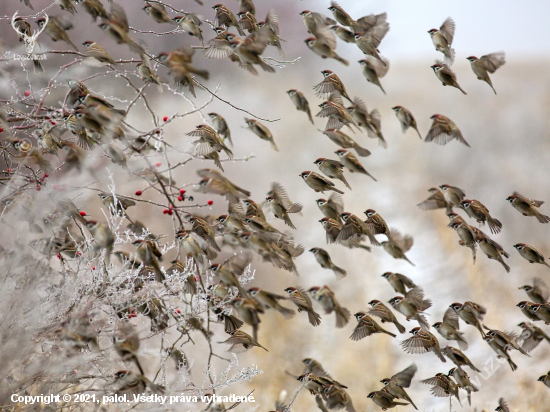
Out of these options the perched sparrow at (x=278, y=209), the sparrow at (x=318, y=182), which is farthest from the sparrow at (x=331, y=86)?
the perched sparrow at (x=278, y=209)

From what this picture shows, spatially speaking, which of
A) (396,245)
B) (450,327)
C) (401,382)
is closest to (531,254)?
(450,327)

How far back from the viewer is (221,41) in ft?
6.15

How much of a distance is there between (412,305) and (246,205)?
2.46ft

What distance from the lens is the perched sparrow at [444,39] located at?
2.29 meters

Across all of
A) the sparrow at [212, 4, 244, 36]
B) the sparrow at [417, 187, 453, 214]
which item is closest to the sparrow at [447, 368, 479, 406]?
the sparrow at [417, 187, 453, 214]

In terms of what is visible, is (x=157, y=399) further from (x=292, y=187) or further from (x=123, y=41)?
(x=292, y=187)

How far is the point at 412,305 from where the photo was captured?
7.22 feet

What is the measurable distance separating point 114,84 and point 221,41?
364 centimetres

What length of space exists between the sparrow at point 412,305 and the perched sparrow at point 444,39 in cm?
94

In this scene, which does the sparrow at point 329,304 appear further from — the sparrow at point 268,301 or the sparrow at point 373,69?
the sparrow at point 373,69

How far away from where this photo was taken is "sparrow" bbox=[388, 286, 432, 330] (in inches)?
86.0

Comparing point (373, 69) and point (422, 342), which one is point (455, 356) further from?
point (373, 69)

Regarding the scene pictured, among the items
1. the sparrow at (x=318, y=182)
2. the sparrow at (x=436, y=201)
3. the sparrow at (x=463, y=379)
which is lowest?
the sparrow at (x=463, y=379)

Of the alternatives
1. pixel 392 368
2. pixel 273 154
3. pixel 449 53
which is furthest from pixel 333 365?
pixel 449 53
